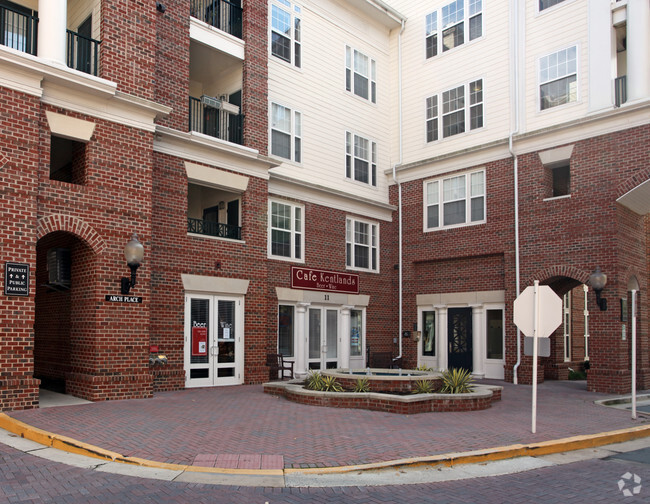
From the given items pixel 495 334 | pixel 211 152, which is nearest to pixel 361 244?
pixel 495 334

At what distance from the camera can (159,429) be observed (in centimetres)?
934

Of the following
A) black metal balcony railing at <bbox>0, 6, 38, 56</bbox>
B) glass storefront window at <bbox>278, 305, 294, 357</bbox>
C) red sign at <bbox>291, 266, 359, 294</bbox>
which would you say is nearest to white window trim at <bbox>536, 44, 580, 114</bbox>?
red sign at <bbox>291, 266, 359, 294</bbox>

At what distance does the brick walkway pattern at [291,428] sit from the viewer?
8.10 meters

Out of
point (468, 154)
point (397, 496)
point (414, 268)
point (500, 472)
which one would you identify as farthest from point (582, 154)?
point (397, 496)

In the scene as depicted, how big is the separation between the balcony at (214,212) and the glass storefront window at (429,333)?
8.52 metres

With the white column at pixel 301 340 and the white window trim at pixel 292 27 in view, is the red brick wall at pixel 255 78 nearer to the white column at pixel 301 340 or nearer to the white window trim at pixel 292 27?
the white window trim at pixel 292 27

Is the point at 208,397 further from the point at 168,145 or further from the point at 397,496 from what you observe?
the point at 397,496

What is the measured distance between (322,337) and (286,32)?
1029 cm

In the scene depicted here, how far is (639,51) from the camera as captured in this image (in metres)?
16.3

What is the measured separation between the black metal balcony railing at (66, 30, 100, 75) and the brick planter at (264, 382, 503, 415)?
8719 millimetres

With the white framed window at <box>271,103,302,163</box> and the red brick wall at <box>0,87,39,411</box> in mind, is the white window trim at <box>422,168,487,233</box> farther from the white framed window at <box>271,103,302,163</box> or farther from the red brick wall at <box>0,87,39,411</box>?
the red brick wall at <box>0,87,39,411</box>

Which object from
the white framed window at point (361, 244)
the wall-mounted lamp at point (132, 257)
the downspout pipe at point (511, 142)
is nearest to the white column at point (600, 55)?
the downspout pipe at point (511, 142)

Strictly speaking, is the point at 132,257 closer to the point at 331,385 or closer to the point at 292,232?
the point at 331,385

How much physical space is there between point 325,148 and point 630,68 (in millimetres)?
9651
